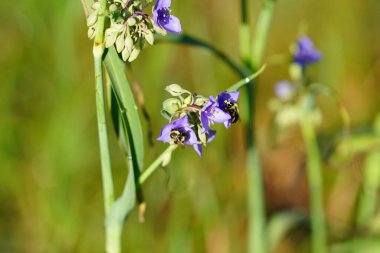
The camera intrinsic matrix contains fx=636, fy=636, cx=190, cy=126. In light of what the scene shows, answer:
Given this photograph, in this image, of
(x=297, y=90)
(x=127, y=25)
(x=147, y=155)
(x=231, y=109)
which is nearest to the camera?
(x=127, y=25)

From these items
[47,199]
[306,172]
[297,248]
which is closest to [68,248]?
[47,199]

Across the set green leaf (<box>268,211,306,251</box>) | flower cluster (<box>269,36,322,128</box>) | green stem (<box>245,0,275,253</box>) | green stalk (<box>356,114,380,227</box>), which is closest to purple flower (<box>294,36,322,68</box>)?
flower cluster (<box>269,36,322,128</box>)

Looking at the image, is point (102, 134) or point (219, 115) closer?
point (219, 115)

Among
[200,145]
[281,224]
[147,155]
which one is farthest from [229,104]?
[147,155]

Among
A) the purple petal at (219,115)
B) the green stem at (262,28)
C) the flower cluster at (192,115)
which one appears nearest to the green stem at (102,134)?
the flower cluster at (192,115)

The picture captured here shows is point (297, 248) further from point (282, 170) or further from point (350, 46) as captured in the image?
point (350, 46)

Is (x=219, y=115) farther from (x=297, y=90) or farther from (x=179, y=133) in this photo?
(x=297, y=90)
